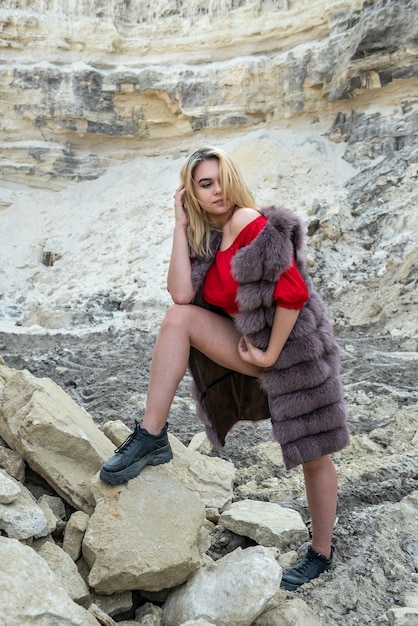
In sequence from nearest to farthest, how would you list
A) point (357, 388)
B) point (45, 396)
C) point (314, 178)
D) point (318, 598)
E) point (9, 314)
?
1. point (318, 598)
2. point (45, 396)
3. point (357, 388)
4. point (9, 314)
5. point (314, 178)

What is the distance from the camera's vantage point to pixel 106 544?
1855 millimetres

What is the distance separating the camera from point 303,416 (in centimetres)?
206

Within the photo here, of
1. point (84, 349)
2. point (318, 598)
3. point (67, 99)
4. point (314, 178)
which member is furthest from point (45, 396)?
point (67, 99)

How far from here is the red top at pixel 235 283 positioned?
1.98 m

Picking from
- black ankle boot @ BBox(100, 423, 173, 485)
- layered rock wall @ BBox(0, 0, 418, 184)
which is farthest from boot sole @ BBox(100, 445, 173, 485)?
layered rock wall @ BBox(0, 0, 418, 184)

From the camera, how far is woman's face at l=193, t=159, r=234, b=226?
2.14 metres

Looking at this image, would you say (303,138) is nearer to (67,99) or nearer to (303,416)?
(67,99)

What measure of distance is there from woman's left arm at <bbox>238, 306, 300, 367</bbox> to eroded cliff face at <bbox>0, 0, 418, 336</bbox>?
1032 cm

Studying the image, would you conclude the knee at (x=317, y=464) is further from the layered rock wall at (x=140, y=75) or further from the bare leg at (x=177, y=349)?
the layered rock wall at (x=140, y=75)

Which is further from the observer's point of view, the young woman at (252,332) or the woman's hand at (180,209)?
the woman's hand at (180,209)

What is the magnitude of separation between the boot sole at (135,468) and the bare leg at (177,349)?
0.32 ft

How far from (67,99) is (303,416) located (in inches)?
668

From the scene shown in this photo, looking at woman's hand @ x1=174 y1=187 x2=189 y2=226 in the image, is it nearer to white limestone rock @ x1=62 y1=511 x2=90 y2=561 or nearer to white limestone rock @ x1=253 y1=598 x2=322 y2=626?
white limestone rock @ x1=62 y1=511 x2=90 y2=561

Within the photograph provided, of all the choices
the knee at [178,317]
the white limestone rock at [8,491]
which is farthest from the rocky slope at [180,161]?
the white limestone rock at [8,491]
